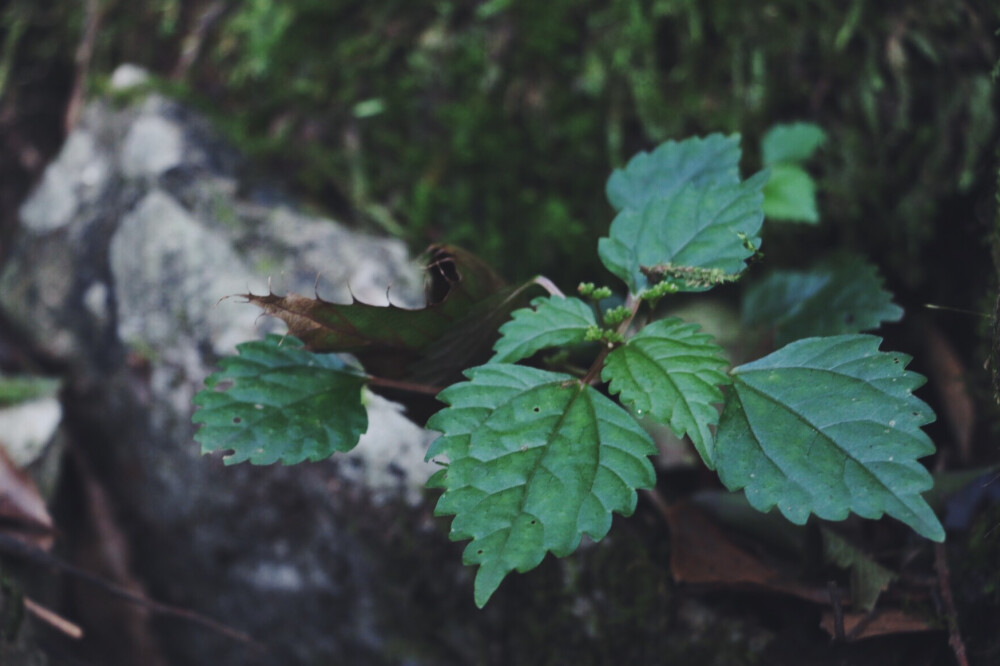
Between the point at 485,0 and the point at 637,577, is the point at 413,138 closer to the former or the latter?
the point at 485,0

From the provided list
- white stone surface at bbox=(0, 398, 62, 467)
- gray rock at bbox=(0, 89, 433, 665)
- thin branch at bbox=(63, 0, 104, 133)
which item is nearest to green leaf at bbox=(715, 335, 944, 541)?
gray rock at bbox=(0, 89, 433, 665)

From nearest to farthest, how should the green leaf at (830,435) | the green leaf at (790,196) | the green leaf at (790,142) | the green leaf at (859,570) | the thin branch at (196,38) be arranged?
the green leaf at (830,435) < the green leaf at (859,570) < the green leaf at (790,196) < the green leaf at (790,142) < the thin branch at (196,38)

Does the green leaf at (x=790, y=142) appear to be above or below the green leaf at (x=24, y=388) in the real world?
above

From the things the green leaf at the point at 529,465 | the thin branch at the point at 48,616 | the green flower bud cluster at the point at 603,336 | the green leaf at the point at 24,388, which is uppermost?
the green flower bud cluster at the point at 603,336

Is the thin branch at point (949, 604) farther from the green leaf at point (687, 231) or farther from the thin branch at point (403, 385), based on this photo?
the thin branch at point (403, 385)

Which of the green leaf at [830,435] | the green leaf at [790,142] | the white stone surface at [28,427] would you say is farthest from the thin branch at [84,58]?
the green leaf at [830,435]

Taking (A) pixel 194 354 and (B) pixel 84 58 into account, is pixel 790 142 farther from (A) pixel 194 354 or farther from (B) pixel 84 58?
(B) pixel 84 58

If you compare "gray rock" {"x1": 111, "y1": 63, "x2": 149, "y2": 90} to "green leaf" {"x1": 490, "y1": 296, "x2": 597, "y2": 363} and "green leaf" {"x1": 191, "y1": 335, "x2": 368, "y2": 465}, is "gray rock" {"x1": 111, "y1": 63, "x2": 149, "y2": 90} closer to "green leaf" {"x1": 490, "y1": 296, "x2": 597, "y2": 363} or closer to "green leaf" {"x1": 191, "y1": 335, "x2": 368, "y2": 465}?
"green leaf" {"x1": 191, "y1": 335, "x2": 368, "y2": 465}
